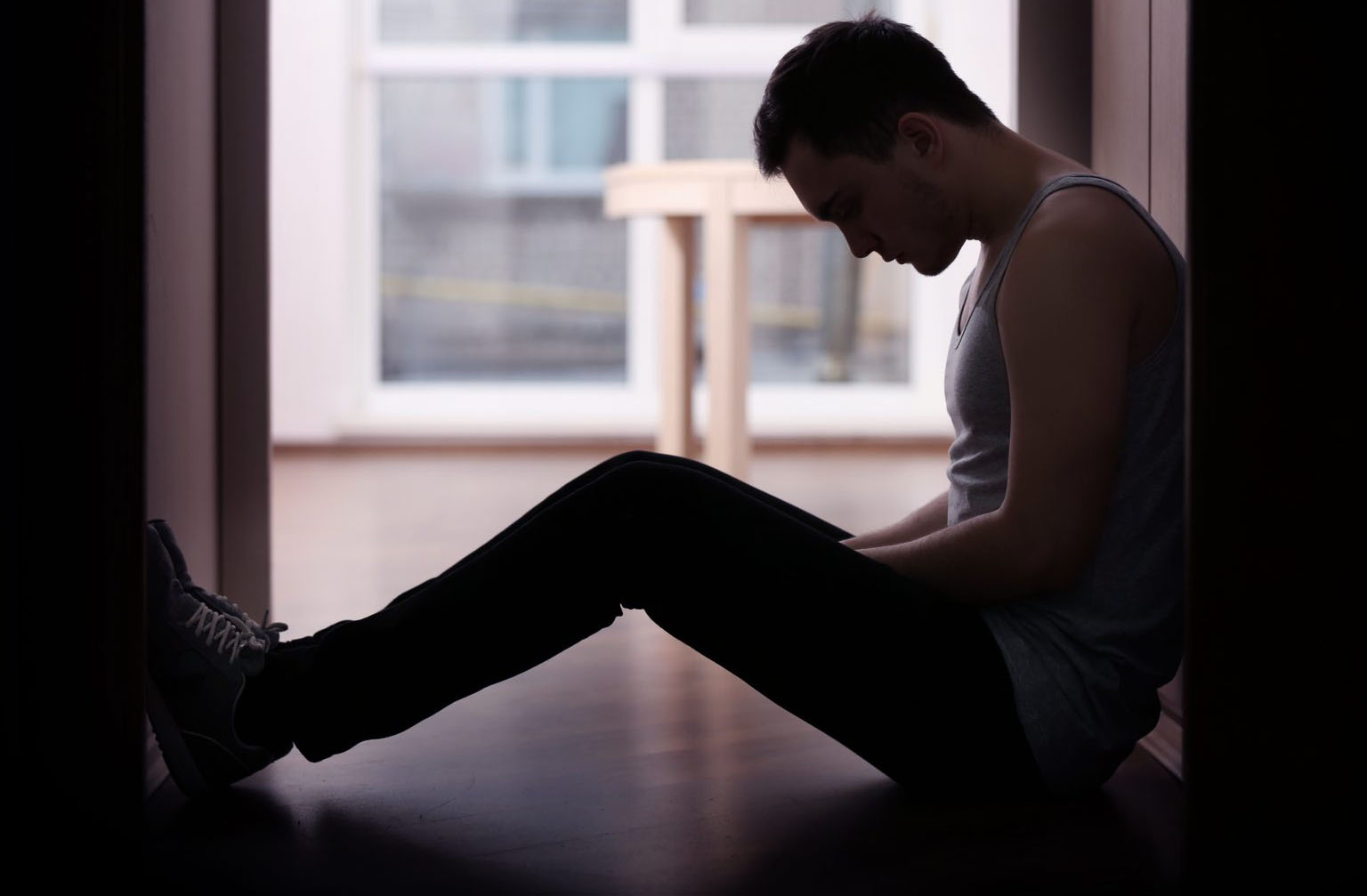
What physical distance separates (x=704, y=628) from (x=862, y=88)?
17.1 inches

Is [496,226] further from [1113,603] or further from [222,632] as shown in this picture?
[1113,603]

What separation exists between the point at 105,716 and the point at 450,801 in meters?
0.32

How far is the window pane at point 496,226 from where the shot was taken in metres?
4.19

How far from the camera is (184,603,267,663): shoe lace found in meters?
1.09

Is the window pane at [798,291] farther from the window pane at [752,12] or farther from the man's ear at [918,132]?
the man's ear at [918,132]

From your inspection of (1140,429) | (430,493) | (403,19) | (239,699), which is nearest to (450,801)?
(239,699)

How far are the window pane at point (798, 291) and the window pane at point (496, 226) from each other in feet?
0.79

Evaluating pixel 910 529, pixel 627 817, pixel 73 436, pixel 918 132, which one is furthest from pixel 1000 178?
pixel 73 436

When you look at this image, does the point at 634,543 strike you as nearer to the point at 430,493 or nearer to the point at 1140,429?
the point at 1140,429

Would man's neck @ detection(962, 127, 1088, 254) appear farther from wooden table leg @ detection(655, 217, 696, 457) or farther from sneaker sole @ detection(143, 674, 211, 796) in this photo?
wooden table leg @ detection(655, 217, 696, 457)

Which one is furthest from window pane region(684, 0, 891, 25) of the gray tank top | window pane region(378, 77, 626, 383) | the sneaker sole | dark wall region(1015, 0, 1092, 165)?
the sneaker sole

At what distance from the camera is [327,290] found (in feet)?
13.1

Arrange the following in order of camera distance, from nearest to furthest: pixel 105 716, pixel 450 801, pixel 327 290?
pixel 105 716 → pixel 450 801 → pixel 327 290

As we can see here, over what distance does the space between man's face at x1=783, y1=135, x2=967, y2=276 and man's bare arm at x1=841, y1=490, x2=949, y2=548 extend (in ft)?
0.75
